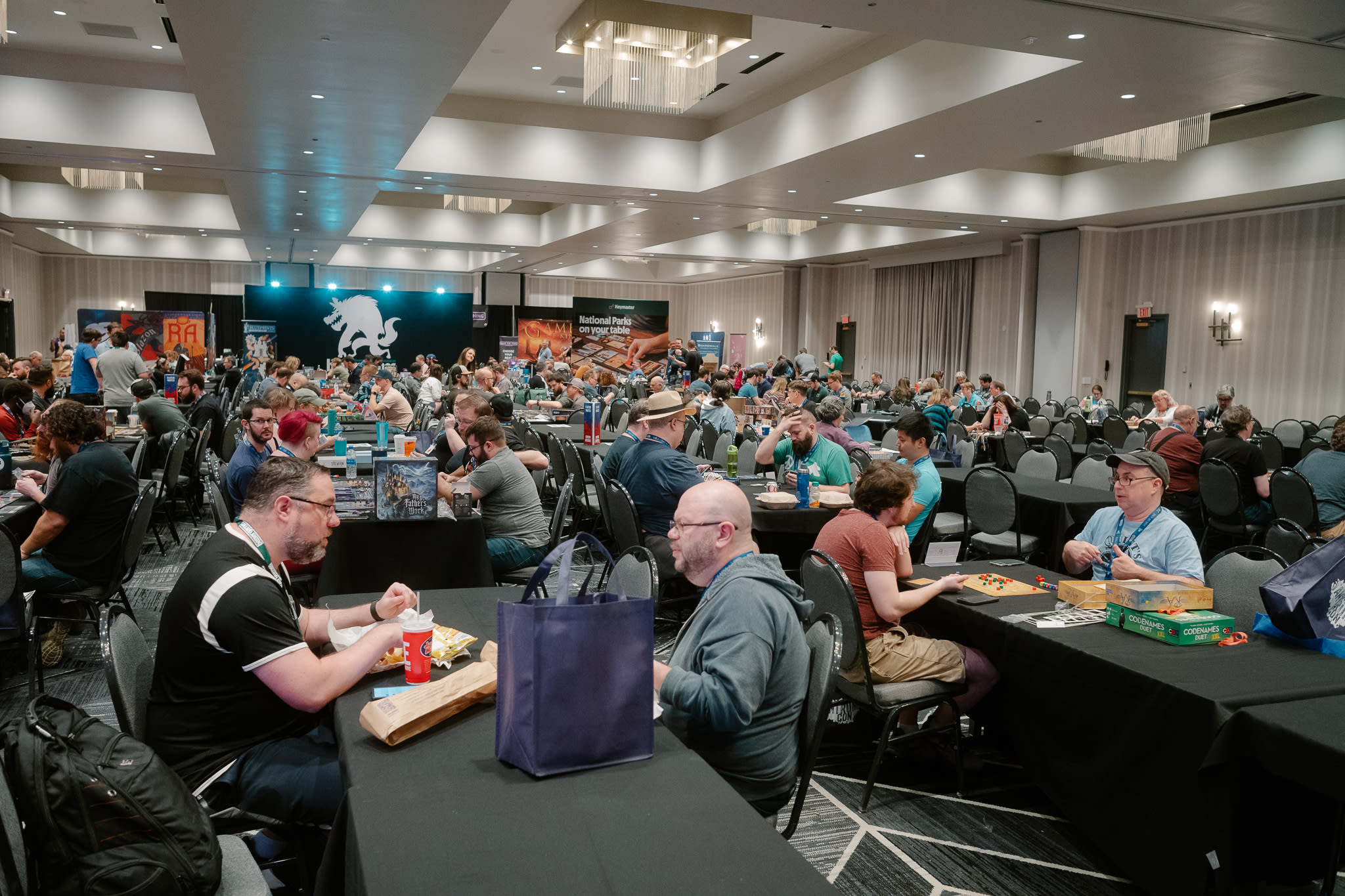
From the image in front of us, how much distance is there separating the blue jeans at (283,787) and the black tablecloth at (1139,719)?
210cm

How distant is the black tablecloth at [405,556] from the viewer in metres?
4.13

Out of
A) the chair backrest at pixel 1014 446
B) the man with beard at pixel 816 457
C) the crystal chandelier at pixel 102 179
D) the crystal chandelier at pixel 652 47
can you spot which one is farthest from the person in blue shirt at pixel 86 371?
the chair backrest at pixel 1014 446

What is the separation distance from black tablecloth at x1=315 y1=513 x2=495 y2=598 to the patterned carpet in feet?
3.57

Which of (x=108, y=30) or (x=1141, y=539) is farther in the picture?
(x=108, y=30)

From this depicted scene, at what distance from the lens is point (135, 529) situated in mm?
4289

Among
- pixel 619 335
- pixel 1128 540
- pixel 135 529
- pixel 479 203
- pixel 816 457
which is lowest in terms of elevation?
pixel 135 529

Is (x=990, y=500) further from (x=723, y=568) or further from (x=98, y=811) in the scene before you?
(x=98, y=811)

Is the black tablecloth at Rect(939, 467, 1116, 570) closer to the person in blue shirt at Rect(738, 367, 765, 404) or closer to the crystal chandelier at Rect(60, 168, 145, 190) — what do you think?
the person in blue shirt at Rect(738, 367, 765, 404)

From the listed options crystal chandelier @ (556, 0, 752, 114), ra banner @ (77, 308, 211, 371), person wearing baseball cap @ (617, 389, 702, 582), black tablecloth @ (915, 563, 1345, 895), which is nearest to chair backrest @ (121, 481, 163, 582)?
person wearing baseball cap @ (617, 389, 702, 582)

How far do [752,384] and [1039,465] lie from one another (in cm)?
722

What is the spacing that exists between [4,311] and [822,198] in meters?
15.6

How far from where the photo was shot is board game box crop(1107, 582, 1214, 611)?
2.93 metres

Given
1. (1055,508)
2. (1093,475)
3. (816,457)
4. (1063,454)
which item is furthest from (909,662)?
(1063,454)

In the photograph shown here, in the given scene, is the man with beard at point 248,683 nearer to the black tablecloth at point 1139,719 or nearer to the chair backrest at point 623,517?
the black tablecloth at point 1139,719
